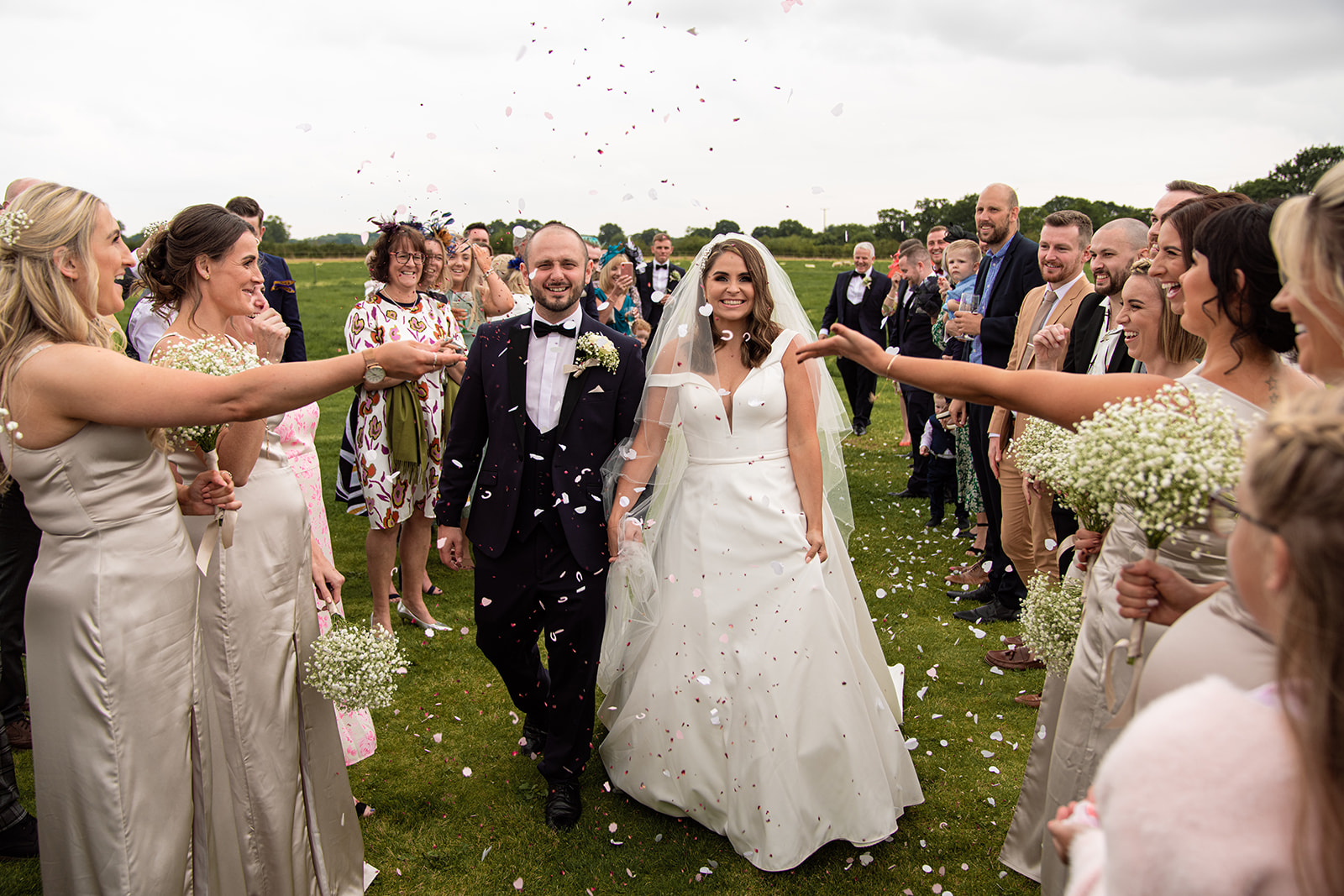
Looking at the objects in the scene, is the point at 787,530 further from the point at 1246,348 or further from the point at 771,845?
the point at 1246,348

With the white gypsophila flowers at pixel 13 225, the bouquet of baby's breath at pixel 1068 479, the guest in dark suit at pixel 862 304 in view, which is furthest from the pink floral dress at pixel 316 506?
the guest in dark suit at pixel 862 304

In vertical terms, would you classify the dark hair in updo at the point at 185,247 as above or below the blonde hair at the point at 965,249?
below

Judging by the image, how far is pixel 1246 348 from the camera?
242cm

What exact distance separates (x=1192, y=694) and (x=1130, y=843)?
0.84ft

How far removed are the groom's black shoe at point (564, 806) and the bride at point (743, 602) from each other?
0.25 meters

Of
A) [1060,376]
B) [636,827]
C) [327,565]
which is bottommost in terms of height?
[636,827]

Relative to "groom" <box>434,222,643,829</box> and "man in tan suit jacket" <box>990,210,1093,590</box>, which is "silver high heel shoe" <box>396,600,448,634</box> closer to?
"groom" <box>434,222,643,829</box>

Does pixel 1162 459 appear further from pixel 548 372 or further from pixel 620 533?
pixel 548 372

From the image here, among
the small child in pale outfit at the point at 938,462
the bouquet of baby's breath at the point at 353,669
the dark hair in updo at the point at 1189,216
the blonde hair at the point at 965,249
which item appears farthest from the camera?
the blonde hair at the point at 965,249

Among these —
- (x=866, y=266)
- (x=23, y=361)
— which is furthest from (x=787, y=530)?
(x=866, y=266)

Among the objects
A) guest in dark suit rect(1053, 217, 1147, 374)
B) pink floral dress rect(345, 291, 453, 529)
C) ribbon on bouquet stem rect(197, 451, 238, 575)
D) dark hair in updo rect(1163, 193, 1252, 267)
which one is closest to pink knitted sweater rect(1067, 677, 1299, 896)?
dark hair in updo rect(1163, 193, 1252, 267)

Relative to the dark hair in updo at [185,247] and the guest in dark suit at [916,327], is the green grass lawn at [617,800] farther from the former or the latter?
the guest in dark suit at [916,327]

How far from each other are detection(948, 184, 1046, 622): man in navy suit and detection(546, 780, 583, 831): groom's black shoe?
12.3 feet

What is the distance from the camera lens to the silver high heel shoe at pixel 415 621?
644 centimetres
